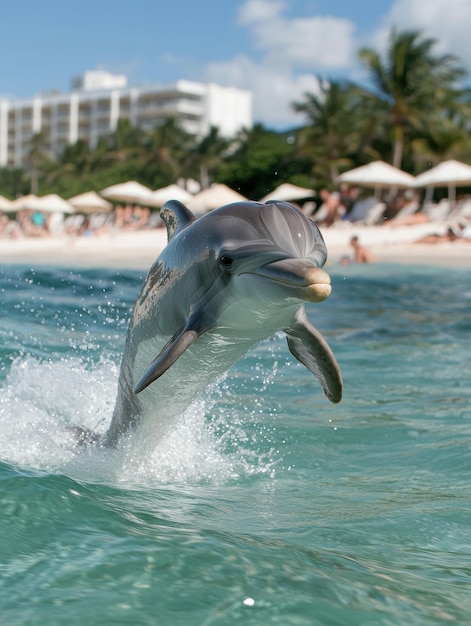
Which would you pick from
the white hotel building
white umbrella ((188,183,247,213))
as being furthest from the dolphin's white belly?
the white hotel building

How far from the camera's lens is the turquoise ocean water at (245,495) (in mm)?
2611

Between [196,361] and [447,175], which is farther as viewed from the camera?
[447,175]

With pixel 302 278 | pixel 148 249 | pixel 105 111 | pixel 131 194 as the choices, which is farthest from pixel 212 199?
pixel 105 111

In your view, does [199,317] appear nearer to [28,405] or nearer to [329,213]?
[28,405]

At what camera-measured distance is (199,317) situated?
142 inches

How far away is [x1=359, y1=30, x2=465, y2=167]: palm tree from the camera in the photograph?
4016 centimetres

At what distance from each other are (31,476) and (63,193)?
6368cm

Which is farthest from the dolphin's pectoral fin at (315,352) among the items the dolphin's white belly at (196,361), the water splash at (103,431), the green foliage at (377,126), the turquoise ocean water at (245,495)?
the green foliage at (377,126)

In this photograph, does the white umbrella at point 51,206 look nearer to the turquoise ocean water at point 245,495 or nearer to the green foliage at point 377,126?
the green foliage at point 377,126

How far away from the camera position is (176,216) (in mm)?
4371

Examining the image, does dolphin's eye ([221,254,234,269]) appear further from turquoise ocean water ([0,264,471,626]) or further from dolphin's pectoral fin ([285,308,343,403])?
turquoise ocean water ([0,264,471,626])

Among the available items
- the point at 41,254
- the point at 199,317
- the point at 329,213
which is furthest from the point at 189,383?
the point at 329,213

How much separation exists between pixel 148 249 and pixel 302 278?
96.2ft

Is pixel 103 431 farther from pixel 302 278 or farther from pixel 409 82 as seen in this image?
pixel 409 82
